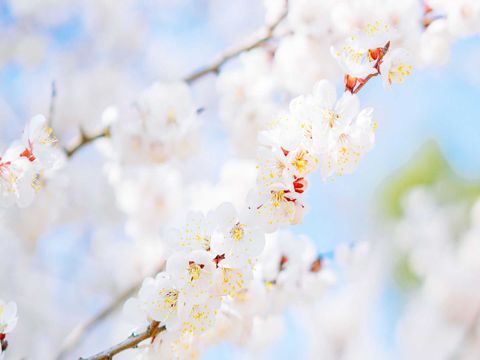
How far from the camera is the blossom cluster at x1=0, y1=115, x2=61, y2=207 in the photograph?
0.98 meters

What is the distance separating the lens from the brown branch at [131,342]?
0.87 meters

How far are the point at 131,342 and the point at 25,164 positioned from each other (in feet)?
1.11

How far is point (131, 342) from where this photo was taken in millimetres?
905

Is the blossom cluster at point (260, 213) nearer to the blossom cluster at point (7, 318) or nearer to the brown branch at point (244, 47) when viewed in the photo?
the blossom cluster at point (7, 318)

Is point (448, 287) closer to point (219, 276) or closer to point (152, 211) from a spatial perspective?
point (152, 211)

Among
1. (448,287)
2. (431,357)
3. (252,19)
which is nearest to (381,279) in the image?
(431,357)

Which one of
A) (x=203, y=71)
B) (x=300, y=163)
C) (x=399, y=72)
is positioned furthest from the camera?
(x=203, y=71)

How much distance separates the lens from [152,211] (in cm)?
233

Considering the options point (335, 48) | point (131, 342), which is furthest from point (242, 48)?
point (131, 342)

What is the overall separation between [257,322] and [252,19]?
2.92 meters

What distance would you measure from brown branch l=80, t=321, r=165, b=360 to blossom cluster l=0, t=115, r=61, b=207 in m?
0.29

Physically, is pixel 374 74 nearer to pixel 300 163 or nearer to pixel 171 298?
pixel 300 163

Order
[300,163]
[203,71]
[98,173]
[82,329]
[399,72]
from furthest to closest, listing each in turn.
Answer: [98,173]
[203,71]
[82,329]
[399,72]
[300,163]

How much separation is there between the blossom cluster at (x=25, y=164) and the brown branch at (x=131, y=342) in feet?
0.95
